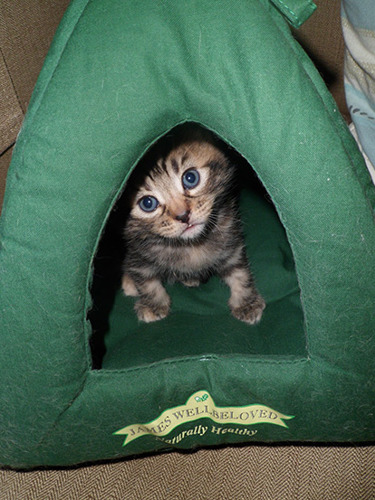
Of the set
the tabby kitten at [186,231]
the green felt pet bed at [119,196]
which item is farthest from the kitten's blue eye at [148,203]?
the green felt pet bed at [119,196]

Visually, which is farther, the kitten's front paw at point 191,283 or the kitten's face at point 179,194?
the kitten's front paw at point 191,283

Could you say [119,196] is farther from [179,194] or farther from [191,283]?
[191,283]

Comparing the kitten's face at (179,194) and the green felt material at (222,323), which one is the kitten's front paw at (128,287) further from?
the kitten's face at (179,194)

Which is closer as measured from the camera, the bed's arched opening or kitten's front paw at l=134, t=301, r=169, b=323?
the bed's arched opening

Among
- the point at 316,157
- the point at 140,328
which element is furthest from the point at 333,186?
the point at 140,328

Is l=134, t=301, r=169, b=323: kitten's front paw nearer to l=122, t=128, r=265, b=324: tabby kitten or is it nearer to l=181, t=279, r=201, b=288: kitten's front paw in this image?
l=122, t=128, r=265, b=324: tabby kitten

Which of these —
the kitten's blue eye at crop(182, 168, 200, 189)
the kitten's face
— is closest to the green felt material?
the kitten's face

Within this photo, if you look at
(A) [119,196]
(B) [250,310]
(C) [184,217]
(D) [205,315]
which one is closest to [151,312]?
(D) [205,315]
